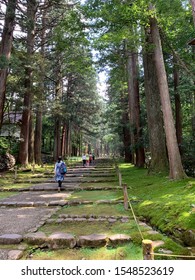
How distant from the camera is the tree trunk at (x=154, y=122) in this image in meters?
12.4

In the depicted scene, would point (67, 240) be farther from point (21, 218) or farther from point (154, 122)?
point (154, 122)

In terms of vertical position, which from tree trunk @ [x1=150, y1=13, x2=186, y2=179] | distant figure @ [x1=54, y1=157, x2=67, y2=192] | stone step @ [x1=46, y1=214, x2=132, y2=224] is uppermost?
tree trunk @ [x1=150, y1=13, x2=186, y2=179]

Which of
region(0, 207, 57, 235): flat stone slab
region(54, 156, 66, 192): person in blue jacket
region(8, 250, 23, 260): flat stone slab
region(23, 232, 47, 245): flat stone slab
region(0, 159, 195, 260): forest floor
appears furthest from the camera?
region(54, 156, 66, 192): person in blue jacket

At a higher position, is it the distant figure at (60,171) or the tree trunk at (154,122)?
the tree trunk at (154,122)

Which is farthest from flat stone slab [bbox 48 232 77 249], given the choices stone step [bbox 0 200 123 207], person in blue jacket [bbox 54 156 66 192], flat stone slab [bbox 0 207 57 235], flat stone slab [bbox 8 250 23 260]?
person in blue jacket [bbox 54 156 66 192]

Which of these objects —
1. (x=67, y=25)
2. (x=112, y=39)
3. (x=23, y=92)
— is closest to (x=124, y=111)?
(x=23, y=92)

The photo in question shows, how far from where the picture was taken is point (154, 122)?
42.5 ft

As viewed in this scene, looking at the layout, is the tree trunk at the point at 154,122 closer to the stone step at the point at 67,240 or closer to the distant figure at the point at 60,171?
the distant figure at the point at 60,171

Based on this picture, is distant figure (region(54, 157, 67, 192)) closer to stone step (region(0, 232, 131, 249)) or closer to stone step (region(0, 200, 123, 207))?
stone step (region(0, 200, 123, 207))

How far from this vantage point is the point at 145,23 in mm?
10117

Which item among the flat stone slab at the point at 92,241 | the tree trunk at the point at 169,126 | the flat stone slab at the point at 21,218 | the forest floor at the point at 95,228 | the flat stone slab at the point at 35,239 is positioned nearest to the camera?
the forest floor at the point at 95,228

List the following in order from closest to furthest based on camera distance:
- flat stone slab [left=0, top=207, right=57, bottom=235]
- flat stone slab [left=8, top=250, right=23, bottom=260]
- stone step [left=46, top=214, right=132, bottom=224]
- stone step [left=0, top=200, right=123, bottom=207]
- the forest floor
→ flat stone slab [left=8, top=250, right=23, bottom=260], the forest floor, flat stone slab [left=0, top=207, right=57, bottom=235], stone step [left=46, top=214, right=132, bottom=224], stone step [left=0, top=200, right=123, bottom=207]

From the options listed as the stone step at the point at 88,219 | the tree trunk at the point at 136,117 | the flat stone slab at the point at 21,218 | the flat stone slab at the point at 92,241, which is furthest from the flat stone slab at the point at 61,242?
the tree trunk at the point at 136,117

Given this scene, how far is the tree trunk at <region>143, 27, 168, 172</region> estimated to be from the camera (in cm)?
1235
